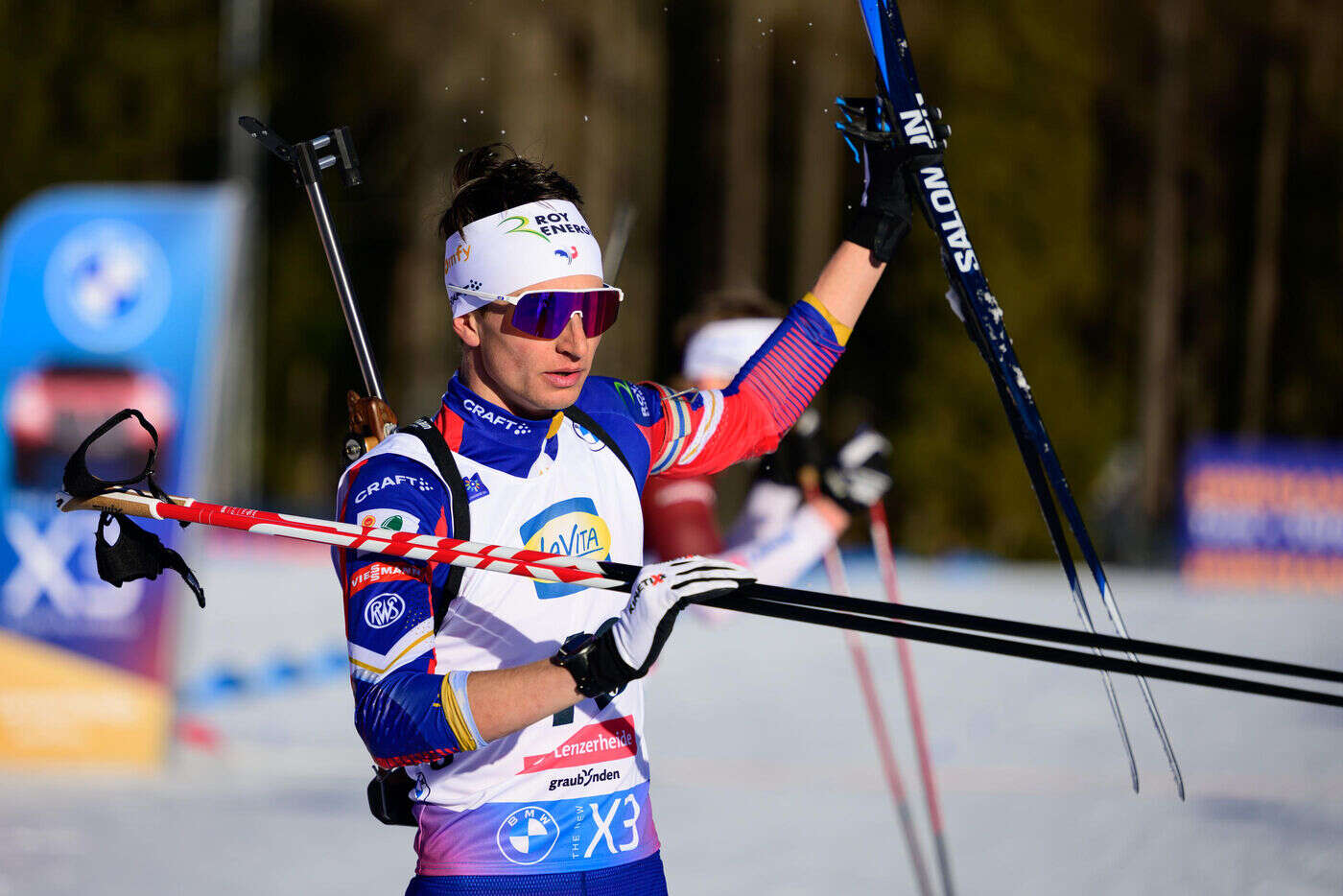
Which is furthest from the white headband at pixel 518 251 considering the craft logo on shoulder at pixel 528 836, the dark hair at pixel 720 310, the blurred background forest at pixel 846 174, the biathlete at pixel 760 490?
the blurred background forest at pixel 846 174

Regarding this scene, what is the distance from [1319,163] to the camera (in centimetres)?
3894

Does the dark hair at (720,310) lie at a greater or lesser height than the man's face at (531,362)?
greater

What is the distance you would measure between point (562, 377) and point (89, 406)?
6951 mm

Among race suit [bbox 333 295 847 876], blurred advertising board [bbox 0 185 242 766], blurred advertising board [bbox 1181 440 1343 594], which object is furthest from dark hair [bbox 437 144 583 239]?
blurred advertising board [bbox 1181 440 1343 594]

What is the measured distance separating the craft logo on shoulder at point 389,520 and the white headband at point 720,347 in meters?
2.55

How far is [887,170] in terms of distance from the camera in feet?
10.7

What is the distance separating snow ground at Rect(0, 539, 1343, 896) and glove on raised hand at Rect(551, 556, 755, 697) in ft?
8.32

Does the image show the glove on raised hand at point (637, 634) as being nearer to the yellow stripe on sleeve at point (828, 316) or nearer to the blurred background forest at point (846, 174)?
the yellow stripe on sleeve at point (828, 316)

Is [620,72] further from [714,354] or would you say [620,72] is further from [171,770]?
[714,354]

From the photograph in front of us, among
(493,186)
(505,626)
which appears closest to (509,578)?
(505,626)

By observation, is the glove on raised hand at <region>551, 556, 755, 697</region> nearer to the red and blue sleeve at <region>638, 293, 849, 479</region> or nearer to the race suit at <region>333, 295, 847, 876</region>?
the race suit at <region>333, 295, 847, 876</region>

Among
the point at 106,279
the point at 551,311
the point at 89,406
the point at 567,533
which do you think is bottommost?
the point at 567,533

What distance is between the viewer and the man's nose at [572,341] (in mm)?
2742

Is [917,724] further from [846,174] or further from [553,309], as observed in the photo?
[846,174]
